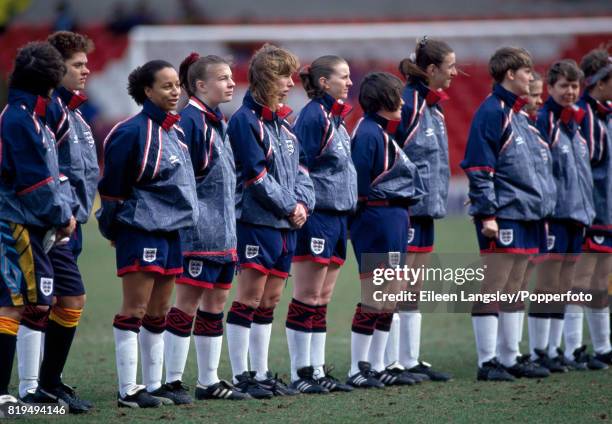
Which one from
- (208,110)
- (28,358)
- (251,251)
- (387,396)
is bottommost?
(387,396)

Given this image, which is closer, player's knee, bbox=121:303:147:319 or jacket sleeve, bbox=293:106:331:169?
player's knee, bbox=121:303:147:319

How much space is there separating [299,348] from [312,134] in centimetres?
130

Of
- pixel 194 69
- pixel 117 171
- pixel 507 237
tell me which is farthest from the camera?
pixel 507 237

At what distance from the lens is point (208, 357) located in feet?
21.8

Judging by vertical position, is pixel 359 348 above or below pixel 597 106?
below

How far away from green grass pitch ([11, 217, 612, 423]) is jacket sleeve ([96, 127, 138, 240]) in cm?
108

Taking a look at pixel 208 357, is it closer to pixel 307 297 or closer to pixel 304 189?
pixel 307 297

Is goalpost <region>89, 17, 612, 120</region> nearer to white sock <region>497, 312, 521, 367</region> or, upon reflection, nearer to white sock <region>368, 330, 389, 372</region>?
white sock <region>497, 312, 521, 367</region>

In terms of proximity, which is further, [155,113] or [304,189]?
[304,189]

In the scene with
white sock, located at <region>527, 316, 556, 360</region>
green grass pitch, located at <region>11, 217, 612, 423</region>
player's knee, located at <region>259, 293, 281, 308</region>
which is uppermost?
player's knee, located at <region>259, 293, 281, 308</region>

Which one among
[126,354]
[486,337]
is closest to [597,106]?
[486,337]

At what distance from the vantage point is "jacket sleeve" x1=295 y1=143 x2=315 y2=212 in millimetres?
6836

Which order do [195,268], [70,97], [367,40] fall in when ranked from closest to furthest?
[195,268] → [70,97] → [367,40]

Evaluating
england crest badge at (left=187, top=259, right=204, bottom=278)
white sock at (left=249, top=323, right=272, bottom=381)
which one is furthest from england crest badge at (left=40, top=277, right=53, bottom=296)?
white sock at (left=249, top=323, right=272, bottom=381)
